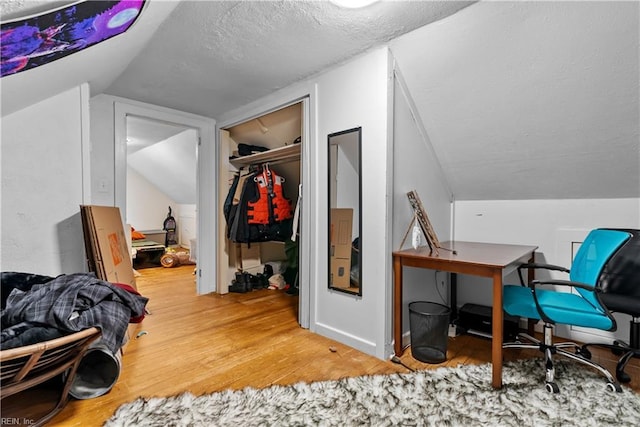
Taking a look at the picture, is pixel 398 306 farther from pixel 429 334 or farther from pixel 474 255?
pixel 474 255

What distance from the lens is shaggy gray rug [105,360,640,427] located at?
4.68 ft

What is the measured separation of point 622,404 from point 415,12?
2.35 metres

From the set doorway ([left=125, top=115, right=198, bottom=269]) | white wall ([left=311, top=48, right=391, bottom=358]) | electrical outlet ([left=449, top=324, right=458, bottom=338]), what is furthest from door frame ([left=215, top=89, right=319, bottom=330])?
doorway ([left=125, top=115, right=198, bottom=269])

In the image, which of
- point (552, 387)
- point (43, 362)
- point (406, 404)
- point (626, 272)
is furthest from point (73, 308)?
point (626, 272)

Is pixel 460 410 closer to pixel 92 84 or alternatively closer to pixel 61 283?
pixel 61 283

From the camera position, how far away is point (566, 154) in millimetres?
2102

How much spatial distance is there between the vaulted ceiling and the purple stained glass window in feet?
0.44

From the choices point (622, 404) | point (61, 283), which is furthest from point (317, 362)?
point (622, 404)

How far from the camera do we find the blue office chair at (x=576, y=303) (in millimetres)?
1644

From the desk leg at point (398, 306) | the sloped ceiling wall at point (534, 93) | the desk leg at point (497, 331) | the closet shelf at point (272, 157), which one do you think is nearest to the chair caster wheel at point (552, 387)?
the desk leg at point (497, 331)

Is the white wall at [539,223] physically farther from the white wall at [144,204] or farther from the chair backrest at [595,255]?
the white wall at [144,204]

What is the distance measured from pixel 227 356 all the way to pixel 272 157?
2.19 meters

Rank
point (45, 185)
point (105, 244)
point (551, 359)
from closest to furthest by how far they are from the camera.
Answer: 1. point (551, 359)
2. point (45, 185)
3. point (105, 244)

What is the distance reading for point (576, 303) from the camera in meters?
1.79
